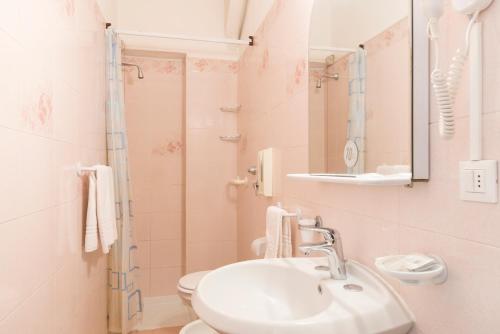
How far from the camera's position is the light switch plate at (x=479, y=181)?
569 millimetres

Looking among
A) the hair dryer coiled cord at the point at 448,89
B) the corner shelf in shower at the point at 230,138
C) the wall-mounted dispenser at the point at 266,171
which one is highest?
the corner shelf in shower at the point at 230,138

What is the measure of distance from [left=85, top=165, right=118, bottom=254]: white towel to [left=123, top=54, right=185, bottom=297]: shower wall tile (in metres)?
1.15

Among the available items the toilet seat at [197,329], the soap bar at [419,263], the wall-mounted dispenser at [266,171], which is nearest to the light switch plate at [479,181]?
the soap bar at [419,263]

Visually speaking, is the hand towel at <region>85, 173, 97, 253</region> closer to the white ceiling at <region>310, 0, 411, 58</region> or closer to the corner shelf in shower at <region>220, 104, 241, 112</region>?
the white ceiling at <region>310, 0, 411, 58</region>

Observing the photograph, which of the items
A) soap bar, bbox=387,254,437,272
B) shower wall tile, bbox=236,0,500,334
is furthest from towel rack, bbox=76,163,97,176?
soap bar, bbox=387,254,437,272

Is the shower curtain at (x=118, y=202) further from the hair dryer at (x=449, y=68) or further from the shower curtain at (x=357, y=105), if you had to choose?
the hair dryer at (x=449, y=68)

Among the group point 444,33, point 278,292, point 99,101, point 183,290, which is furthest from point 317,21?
point 183,290

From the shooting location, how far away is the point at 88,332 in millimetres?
1664

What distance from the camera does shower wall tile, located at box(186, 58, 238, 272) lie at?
2.75 metres

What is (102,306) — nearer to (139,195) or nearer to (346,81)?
(139,195)

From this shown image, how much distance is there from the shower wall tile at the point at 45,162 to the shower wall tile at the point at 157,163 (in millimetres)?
984

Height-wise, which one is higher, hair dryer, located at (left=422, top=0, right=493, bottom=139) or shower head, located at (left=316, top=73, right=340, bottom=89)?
shower head, located at (left=316, top=73, right=340, bottom=89)

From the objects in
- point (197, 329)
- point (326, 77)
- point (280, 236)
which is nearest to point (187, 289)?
point (197, 329)

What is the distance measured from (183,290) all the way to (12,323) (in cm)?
119
